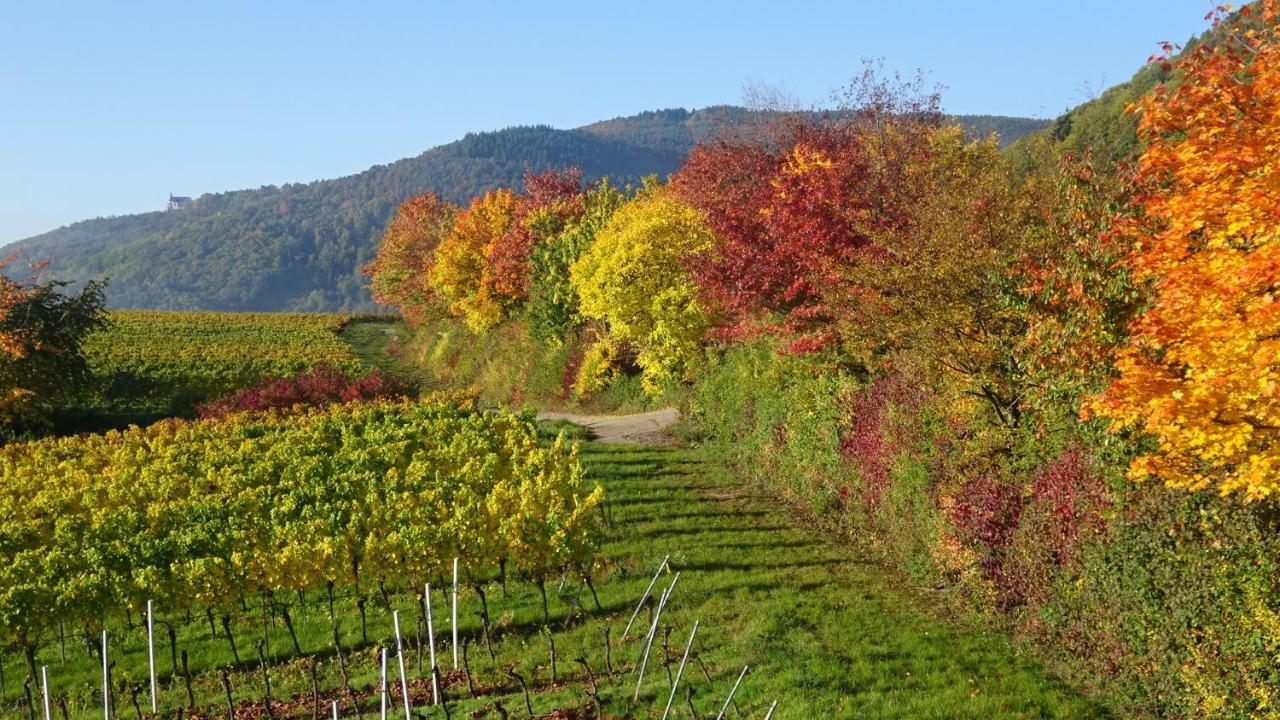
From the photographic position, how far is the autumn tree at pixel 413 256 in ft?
230

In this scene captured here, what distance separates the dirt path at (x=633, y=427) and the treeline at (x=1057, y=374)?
229cm

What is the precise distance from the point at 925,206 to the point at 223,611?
1564 centimetres

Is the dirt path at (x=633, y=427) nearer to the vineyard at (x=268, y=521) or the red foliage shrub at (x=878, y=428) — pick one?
the vineyard at (x=268, y=521)

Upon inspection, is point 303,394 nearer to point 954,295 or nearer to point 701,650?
point 701,650

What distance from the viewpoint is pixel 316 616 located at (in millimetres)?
16375

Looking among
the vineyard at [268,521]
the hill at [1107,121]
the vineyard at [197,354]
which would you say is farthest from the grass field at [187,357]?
the hill at [1107,121]

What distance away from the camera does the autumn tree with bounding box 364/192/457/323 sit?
70188 mm

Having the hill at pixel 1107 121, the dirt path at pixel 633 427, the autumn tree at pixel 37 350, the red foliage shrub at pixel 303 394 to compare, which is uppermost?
the hill at pixel 1107 121

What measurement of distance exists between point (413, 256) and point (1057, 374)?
65303 millimetres

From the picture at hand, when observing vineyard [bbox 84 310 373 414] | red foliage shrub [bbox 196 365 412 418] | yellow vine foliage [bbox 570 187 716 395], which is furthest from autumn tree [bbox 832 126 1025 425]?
vineyard [bbox 84 310 373 414]

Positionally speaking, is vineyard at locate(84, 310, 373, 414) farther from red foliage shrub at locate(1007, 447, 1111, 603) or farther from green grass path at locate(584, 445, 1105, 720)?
red foliage shrub at locate(1007, 447, 1111, 603)

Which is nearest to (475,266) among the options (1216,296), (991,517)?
(991,517)

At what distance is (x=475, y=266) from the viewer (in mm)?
57344

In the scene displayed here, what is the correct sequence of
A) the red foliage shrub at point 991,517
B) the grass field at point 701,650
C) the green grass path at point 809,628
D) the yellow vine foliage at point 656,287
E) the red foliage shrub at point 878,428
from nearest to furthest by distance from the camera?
1. the green grass path at point 809,628
2. the grass field at point 701,650
3. the red foliage shrub at point 991,517
4. the red foliage shrub at point 878,428
5. the yellow vine foliage at point 656,287
